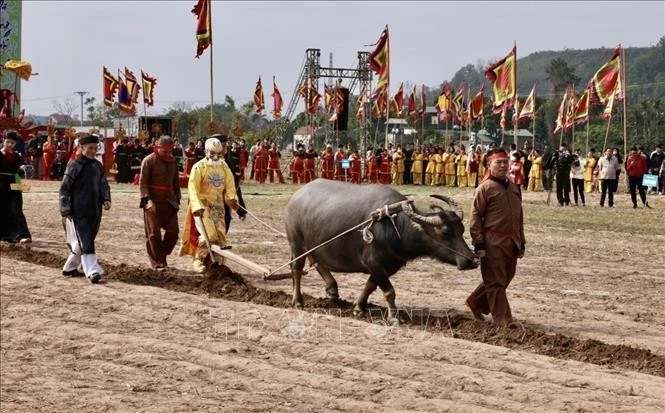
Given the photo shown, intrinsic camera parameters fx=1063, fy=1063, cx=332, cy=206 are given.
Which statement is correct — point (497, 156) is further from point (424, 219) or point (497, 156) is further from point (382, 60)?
point (382, 60)

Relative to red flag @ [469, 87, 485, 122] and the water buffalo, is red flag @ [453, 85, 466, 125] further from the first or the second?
the water buffalo

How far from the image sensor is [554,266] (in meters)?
15.7

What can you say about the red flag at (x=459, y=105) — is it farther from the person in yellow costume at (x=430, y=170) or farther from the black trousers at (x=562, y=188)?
the black trousers at (x=562, y=188)

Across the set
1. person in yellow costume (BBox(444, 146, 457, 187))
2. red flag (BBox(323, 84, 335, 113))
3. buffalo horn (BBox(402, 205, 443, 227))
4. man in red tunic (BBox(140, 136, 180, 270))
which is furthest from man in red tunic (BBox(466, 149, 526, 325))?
red flag (BBox(323, 84, 335, 113))

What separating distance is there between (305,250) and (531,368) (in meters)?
3.80

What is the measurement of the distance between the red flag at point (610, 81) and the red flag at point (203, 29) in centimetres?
1326

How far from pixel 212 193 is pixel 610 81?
22.7 meters

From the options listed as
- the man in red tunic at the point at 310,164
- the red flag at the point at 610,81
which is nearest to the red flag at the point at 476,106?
the man in red tunic at the point at 310,164

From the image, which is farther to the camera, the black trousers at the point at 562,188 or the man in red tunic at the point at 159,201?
the black trousers at the point at 562,188

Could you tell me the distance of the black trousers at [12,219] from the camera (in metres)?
17.2

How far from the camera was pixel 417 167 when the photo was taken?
136 ft

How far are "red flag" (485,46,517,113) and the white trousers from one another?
2126 cm

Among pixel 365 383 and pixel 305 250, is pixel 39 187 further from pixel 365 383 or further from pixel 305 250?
pixel 365 383

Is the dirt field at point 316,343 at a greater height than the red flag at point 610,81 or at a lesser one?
lesser
